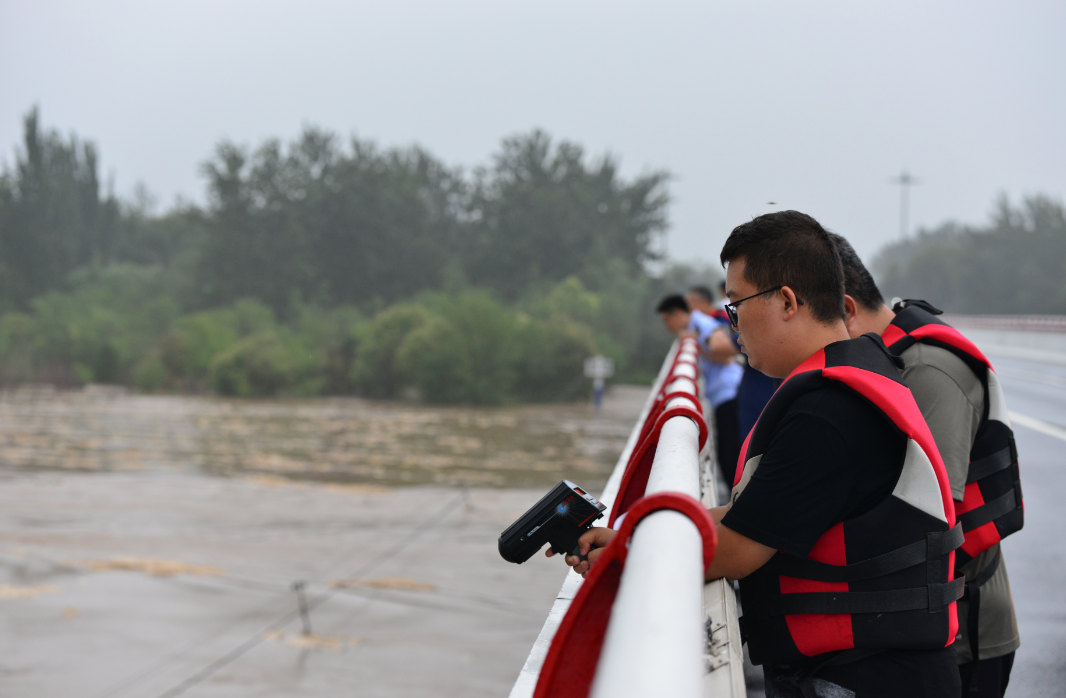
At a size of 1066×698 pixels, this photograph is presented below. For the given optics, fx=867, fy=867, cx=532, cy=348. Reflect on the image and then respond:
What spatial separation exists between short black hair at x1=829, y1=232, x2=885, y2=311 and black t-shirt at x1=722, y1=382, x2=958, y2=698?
0.88 m

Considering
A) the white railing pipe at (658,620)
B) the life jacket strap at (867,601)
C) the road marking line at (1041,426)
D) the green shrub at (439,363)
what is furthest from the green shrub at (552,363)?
the white railing pipe at (658,620)

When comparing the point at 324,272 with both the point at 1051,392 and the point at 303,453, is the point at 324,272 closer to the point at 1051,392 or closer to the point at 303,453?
the point at 303,453

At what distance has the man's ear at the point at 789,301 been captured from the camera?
→ 70.0 inches

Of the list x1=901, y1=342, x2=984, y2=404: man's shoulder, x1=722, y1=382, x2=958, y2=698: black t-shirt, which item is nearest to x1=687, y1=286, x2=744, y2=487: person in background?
x1=901, y1=342, x2=984, y2=404: man's shoulder

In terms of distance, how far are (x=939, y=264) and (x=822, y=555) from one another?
84668mm

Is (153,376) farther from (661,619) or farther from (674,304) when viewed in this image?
(661,619)

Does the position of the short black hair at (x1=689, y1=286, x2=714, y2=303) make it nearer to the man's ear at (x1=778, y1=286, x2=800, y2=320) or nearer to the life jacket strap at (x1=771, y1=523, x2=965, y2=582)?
the man's ear at (x1=778, y1=286, x2=800, y2=320)

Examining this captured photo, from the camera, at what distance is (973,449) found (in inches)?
99.0

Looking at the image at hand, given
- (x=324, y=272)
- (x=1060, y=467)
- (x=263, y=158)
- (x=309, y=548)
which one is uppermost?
(x=263, y=158)

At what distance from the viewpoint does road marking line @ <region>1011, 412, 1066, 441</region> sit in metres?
8.75

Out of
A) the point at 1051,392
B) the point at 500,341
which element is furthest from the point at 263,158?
the point at 1051,392

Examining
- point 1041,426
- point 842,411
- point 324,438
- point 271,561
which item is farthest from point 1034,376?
point 324,438

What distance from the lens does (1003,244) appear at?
70062mm

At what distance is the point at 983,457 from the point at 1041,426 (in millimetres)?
7913
